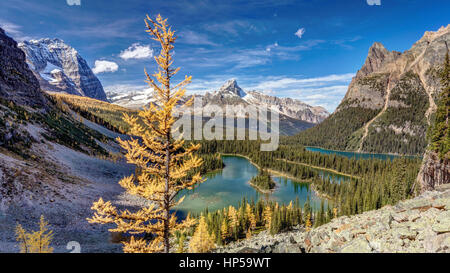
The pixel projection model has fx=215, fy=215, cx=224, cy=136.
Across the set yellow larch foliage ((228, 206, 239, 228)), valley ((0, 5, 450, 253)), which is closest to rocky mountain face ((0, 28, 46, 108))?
valley ((0, 5, 450, 253))

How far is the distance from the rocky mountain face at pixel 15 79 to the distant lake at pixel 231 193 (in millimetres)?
75075

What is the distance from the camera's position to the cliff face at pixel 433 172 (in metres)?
40.8

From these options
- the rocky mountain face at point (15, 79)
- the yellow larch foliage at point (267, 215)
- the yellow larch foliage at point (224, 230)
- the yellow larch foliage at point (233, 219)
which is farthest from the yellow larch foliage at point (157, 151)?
the rocky mountain face at point (15, 79)

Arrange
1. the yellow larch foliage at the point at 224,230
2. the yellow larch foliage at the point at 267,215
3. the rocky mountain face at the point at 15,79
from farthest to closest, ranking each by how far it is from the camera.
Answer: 1. the rocky mountain face at the point at 15,79
2. the yellow larch foliage at the point at 267,215
3. the yellow larch foliage at the point at 224,230

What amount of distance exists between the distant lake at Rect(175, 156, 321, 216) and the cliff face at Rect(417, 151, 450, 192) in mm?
41636

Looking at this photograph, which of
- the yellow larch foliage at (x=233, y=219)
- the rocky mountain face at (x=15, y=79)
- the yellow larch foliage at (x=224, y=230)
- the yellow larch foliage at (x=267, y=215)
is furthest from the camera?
the rocky mountain face at (x=15, y=79)

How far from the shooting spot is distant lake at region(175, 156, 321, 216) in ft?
267

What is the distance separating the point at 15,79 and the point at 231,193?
105 meters

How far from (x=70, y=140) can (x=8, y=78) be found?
43.6 m

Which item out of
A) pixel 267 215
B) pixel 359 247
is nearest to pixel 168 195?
pixel 359 247

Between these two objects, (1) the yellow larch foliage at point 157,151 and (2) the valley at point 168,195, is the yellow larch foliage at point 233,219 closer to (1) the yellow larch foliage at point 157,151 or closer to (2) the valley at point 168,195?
(2) the valley at point 168,195

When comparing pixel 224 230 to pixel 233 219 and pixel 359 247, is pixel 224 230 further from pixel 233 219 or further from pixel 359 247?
pixel 359 247

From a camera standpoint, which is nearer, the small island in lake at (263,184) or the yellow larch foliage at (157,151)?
the yellow larch foliage at (157,151)

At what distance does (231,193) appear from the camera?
97.0 metres
